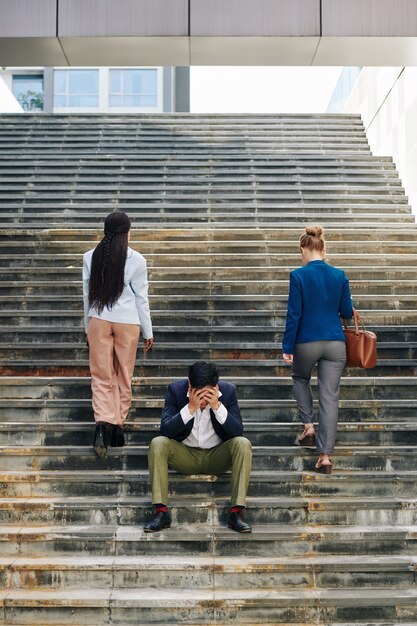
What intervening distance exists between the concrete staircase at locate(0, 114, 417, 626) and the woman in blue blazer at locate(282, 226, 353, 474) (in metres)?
0.31

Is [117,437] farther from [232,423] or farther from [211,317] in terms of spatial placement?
[211,317]

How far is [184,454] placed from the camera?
534cm

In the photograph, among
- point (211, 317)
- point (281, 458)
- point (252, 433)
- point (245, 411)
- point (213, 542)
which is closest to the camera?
point (213, 542)

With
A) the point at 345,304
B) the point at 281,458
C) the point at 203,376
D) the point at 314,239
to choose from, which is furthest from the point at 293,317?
the point at 281,458

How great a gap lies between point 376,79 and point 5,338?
26.2 feet

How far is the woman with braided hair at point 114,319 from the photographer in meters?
5.72

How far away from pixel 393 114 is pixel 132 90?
35.7 meters

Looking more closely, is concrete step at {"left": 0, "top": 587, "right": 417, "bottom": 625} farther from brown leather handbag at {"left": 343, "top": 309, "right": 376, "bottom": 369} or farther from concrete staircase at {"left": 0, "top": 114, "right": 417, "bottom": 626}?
brown leather handbag at {"left": 343, "top": 309, "right": 376, "bottom": 369}

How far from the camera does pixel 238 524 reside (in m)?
5.08

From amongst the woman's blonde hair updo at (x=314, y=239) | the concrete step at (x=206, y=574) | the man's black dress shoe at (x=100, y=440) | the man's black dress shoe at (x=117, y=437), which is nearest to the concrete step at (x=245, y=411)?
the man's black dress shoe at (x=117, y=437)

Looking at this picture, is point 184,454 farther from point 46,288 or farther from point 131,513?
point 46,288

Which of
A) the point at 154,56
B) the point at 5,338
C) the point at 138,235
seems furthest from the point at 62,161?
the point at 5,338

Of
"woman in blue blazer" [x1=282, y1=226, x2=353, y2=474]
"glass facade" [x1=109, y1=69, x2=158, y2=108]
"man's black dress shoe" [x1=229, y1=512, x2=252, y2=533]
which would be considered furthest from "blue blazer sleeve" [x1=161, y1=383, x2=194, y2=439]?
"glass facade" [x1=109, y1=69, x2=158, y2=108]

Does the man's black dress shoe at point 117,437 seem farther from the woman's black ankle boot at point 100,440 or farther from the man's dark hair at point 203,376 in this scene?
the man's dark hair at point 203,376
